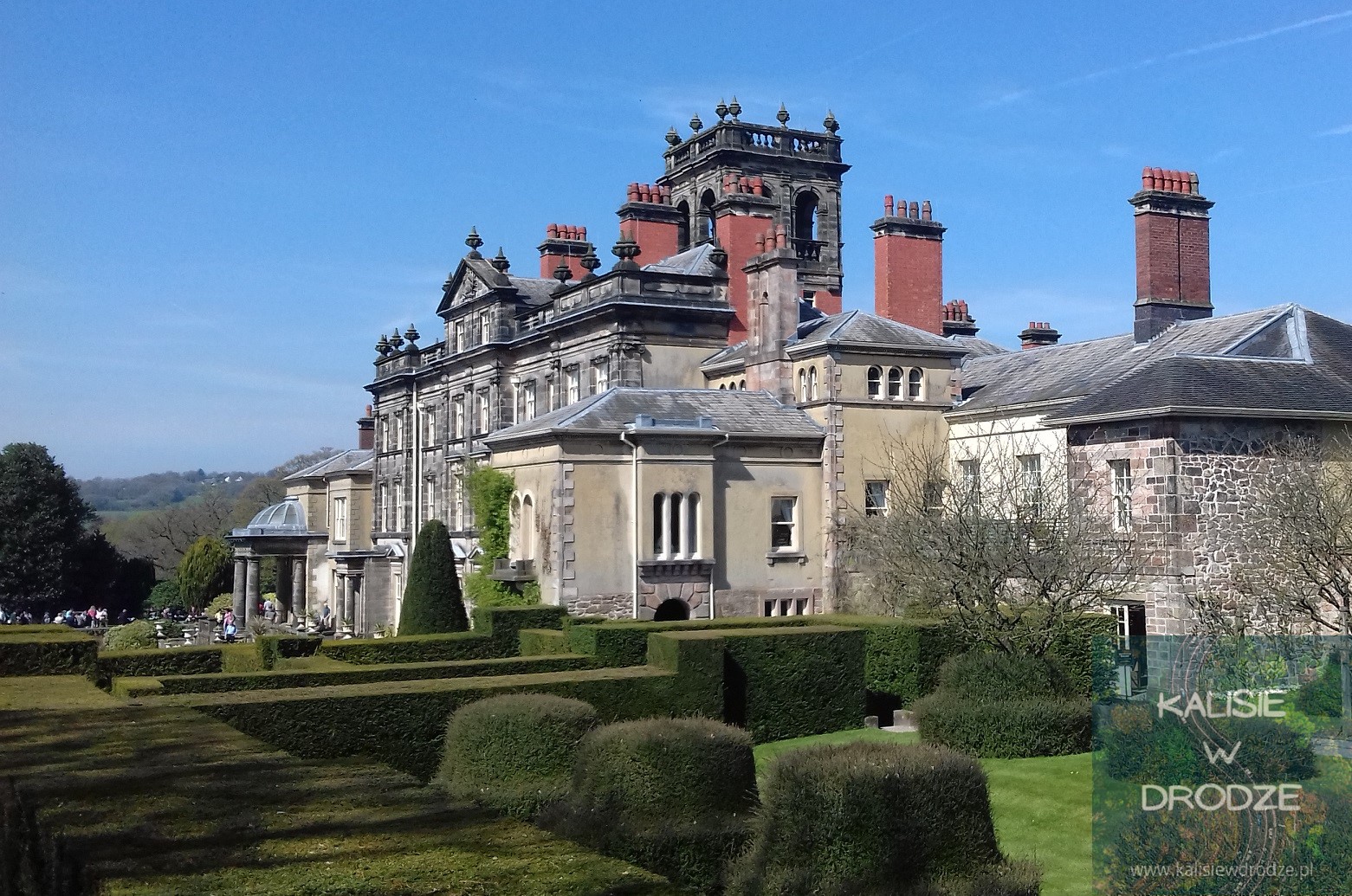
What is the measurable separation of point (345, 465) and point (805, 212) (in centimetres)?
2718

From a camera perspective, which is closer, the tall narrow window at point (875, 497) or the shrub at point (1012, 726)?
the shrub at point (1012, 726)

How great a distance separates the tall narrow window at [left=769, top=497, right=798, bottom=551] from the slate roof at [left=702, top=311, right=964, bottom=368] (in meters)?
4.08

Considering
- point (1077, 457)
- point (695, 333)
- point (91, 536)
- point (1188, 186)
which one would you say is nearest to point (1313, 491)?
point (1077, 457)

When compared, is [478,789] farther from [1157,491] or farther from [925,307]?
[925,307]

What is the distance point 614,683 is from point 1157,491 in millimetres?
11859

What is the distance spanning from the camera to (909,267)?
3762cm

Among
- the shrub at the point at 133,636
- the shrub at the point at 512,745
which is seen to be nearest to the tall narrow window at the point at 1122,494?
the shrub at the point at 512,745

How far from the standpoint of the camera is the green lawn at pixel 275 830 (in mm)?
6539

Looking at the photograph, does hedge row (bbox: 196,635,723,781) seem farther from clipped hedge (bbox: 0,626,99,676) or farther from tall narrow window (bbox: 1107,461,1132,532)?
tall narrow window (bbox: 1107,461,1132,532)

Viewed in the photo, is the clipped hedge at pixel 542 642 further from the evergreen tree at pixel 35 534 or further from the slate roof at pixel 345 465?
the evergreen tree at pixel 35 534

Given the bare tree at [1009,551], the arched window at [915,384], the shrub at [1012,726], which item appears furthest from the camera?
the arched window at [915,384]

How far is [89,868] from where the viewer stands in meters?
6.59

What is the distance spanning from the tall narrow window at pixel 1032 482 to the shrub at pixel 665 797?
11.4 metres

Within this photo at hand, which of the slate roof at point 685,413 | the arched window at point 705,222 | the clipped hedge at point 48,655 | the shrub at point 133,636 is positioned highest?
the arched window at point 705,222
